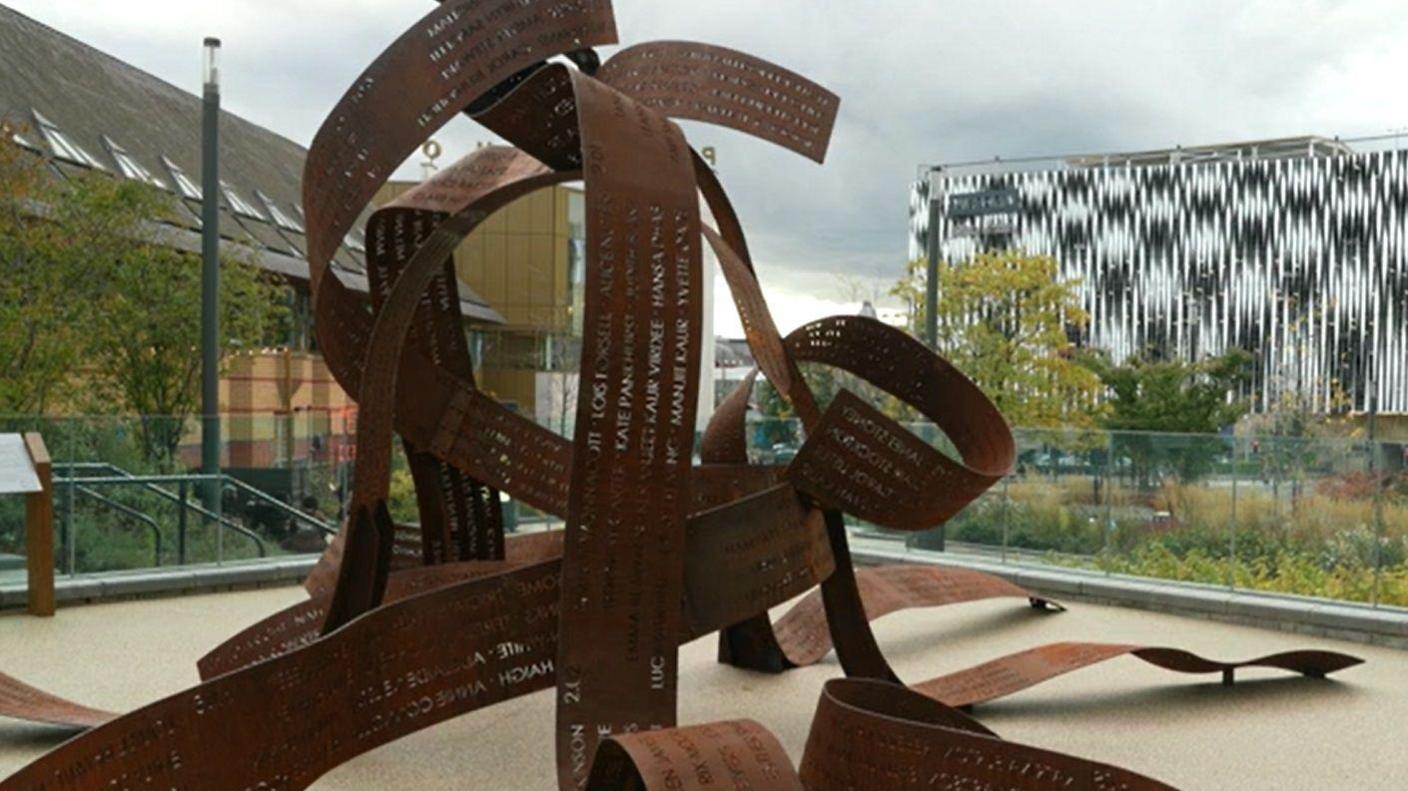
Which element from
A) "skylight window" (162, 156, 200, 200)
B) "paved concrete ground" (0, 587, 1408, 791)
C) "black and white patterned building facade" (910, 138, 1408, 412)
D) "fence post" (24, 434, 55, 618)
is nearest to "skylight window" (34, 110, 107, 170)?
"skylight window" (162, 156, 200, 200)

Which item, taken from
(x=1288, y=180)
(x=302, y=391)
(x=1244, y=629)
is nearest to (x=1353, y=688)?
(x=1244, y=629)

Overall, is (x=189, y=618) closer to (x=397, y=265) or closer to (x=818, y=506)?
(x=397, y=265)

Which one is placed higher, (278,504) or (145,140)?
(145,140)

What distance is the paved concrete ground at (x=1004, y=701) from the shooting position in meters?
7.86

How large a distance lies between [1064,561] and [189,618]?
7.97 metres

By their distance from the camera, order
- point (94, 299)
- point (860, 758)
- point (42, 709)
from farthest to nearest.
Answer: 1. point (94, 299)
2. point (42, 709)
3. point (860, 758)

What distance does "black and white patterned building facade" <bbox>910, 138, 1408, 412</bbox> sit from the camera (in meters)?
75.4

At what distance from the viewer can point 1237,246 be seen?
79.9 m

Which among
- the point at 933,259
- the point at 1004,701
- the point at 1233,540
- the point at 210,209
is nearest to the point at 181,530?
the point at 210,209

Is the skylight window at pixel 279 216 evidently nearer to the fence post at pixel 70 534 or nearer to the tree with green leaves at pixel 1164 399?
the tree with green leaves at pixel 1164 399

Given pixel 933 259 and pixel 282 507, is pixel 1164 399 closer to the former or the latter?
pixel 933 259

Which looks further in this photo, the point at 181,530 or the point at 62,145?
the point at 62,145

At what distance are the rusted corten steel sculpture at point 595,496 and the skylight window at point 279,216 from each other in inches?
1061

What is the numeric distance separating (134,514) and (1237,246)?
2906 inches
